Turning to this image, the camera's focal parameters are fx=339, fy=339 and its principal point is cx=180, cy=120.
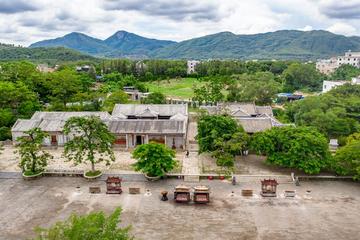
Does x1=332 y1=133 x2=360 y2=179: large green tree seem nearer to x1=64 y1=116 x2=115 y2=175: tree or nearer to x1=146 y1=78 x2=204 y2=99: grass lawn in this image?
x1=64 y1=116 x2=115 y2=175: tree

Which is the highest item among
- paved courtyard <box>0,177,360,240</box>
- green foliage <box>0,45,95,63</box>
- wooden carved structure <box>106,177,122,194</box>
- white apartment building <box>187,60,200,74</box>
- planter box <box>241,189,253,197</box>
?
green foliage <box>0,45,95,63</box>

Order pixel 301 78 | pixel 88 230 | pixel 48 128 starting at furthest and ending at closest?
pixel 301 78
pixel 48 128
pixel 88 230

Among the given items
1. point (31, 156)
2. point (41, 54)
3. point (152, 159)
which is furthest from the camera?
point (41, 54)

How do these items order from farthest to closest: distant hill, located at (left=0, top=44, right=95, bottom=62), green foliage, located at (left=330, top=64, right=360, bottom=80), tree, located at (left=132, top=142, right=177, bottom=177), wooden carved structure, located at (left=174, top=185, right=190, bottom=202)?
distant hill, located at (left=0, top=44, right=95, bottom=62)
green foliage, located at (left=330, top=64, right=360, bottom=80)
tree, located at (left=132, top=142, right=177, bottom=177)
wooden carved structure, located at (left=174, top=185, right=190, bottom=202)

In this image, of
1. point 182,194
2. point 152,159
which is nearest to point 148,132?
point 152,159

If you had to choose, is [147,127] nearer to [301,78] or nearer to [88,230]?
[88,230]

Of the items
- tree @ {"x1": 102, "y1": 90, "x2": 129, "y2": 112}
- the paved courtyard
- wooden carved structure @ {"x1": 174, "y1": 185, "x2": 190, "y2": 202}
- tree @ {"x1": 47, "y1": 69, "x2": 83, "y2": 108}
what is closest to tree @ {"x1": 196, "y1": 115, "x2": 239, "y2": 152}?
the paved courtyard

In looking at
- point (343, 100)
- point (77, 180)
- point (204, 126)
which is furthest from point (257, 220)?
point (343, 100)

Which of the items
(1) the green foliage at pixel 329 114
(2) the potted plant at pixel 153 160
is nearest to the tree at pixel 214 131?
(2) the potted plant at pixel 153 160
